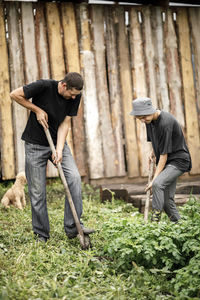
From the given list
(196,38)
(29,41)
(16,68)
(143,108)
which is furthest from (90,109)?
(143,108)

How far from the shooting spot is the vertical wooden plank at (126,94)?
7.49 m

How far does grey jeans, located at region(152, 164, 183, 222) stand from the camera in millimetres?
4656

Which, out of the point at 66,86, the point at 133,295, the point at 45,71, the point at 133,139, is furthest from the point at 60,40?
the point at 133,295

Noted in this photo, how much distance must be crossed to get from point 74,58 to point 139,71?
138 centimetres

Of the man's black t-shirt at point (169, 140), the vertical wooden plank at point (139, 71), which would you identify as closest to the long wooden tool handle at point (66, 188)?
the man's black t-shirt at point (169, 140)

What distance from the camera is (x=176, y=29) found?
25.4 feet

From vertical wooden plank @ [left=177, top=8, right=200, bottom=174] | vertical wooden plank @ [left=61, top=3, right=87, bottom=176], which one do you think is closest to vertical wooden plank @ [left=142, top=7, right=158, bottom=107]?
vertical wooden plank @ [left=177, top=8, right=200, bottom=174]

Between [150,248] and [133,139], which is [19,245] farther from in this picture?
[133,139]

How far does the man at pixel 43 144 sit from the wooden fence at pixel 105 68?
9.20 ft

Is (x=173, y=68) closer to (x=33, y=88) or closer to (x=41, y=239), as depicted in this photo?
(x=33, y=88)

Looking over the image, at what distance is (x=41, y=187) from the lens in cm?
434

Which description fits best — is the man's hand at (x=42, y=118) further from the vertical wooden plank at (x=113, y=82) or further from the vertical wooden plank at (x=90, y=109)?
the vertical wooden plank at (x=113, y=82)

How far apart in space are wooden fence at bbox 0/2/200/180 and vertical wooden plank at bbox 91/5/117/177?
0.02 meters

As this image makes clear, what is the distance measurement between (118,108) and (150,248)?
4.40 meters
